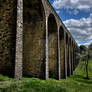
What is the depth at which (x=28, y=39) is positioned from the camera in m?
9.91

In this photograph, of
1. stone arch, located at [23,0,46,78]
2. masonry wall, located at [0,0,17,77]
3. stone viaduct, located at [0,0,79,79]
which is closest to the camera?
masonry wall, located at [0,0,17,77]

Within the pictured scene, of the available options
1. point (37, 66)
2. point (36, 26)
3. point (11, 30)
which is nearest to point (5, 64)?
point (11, 30)

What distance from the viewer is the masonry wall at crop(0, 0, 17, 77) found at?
5398mm

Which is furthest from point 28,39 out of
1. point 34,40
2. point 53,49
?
point 53,49

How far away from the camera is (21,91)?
3797 millimetres

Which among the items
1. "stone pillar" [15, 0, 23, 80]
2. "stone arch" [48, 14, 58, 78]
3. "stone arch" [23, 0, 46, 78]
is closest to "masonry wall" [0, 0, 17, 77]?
"stone pillar" [15, 0, 23, 80]

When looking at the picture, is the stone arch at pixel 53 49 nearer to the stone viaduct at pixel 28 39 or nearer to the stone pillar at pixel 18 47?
the stone viaduct at pixel 28 39

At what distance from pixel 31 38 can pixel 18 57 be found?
4440 mm

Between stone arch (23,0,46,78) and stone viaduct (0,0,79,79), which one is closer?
stone viaduct (0,0,79,79)

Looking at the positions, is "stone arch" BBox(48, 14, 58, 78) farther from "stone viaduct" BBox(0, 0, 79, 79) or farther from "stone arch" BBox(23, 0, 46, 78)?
"stone arch" BBox(23, 0, 46, 78)

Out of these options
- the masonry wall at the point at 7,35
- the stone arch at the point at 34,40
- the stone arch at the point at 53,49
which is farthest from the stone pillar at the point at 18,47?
the stone arch at the point at 53,49

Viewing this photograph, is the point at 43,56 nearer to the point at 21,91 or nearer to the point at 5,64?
the point at 5,64

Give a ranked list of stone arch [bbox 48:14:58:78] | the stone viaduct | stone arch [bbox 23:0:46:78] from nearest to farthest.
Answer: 1. the stone viaduct
2. stone arch [bbox 23:0:46:78]
3. stone arch [bbox 48:14:58:78]

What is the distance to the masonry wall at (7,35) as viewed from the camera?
5.40m
